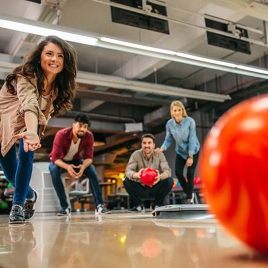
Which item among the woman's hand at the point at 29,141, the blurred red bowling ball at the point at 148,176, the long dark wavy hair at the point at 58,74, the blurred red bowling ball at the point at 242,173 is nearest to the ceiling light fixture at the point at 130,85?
the blurred red bowling ball at the point at 148,176

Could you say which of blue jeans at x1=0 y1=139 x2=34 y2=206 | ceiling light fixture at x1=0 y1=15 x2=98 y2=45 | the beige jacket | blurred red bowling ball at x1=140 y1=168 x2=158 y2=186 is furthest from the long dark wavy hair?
ceiling light fixture at x1=0 y1=15 x2=98 y2=45

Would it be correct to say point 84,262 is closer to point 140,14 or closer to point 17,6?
point 140,14

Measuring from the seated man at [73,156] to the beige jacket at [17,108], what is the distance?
174 centimetres

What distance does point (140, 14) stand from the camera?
5531 mm

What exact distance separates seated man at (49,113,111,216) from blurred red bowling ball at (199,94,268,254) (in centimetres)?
334

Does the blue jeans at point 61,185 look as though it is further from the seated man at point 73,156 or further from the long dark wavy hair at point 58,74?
the long dark wavy hair at point 58,74

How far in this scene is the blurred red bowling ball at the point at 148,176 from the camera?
14.2ft

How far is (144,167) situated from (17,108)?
276cm

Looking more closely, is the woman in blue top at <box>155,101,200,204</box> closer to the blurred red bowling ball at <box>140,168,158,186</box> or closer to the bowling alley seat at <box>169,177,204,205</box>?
the blurred red bowling ball at <box>140,168,158,186</box>

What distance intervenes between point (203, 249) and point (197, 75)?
985 cm

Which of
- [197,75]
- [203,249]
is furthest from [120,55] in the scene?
[203,249]

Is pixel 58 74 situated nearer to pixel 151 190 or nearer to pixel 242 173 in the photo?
pixel 242 173

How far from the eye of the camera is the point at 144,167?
4.77m

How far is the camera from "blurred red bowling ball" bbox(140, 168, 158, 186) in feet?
14.2
